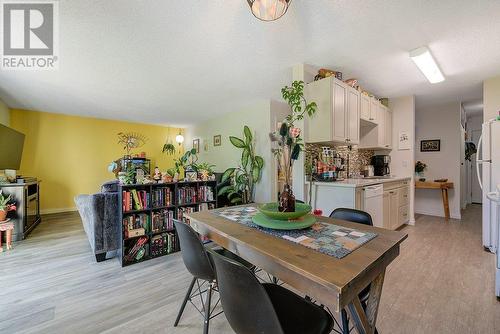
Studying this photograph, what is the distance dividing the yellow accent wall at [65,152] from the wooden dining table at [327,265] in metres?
5.96

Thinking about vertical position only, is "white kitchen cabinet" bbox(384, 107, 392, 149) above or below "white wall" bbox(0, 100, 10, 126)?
below

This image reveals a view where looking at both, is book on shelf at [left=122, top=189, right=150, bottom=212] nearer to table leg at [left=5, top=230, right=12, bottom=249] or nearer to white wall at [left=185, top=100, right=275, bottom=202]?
table leg at [left=5, top=230, right=12, bottom=249]

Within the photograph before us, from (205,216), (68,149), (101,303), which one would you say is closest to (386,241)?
(205,216)

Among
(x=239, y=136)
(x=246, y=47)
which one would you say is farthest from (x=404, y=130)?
(x=246, y=47)

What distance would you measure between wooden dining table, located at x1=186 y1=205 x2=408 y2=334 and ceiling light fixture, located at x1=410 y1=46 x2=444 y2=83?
90.4 inches

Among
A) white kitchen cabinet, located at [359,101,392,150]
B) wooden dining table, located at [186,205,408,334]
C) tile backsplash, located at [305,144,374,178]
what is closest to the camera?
wooden dining table, located at [186,205,408,334]

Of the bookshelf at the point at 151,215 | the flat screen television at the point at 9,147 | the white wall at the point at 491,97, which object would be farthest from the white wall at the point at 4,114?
the white wall at the point at 491,97

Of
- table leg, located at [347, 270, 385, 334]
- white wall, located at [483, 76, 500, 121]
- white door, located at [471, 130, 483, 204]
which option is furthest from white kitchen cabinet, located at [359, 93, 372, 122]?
white door, located at [471, 130, 483, 204]

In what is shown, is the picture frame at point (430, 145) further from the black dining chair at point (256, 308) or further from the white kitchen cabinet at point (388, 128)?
the black dining chair at point (256, 308)

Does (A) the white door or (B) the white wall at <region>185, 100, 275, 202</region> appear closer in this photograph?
(B) the white wall at <region>185, 100, 275, 202</region>

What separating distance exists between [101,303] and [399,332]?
237cm

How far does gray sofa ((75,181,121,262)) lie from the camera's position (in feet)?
8.41

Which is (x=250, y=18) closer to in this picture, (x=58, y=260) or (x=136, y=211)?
(x=136, y=211)

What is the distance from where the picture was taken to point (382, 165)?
4.25m
